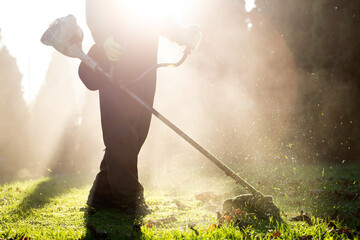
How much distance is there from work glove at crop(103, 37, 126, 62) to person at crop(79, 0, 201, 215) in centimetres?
4

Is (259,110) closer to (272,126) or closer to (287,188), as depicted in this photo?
(272,126)

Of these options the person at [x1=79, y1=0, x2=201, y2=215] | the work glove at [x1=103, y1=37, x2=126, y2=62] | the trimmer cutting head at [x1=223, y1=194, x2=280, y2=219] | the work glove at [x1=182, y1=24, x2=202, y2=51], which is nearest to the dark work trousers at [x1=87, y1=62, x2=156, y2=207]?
the person at [x1=79, y1=0, x2=201, y2=215]

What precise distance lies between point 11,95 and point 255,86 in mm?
26215

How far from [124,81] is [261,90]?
7.16 meters

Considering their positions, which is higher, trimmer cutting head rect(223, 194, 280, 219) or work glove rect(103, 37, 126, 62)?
work glove rect(103, 37, 126, 62)

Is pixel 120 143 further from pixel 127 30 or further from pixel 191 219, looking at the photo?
pixel 127 30

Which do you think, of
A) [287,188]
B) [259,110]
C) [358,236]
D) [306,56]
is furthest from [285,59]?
[358,236]

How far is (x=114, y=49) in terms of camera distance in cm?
274

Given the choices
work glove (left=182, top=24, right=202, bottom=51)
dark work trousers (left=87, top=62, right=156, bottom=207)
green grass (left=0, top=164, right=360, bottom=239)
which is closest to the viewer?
green grass (left=0, top=164, right=360, bottom=239)

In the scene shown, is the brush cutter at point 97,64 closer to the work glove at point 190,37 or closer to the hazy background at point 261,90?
the work glove at point 190,37

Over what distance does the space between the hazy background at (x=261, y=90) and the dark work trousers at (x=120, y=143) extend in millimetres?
2395

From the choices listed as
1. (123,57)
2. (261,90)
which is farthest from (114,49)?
(261,90)

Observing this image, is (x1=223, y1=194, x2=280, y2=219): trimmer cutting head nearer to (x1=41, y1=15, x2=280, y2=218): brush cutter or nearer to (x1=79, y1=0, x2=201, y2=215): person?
(x1=41, y1=15, x2=280, y2=218): brush cutter

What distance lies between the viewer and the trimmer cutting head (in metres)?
2.72
